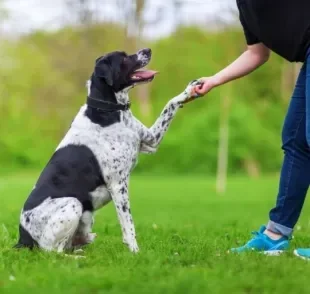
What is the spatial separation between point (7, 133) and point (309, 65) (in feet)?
110

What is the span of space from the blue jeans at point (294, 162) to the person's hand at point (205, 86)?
26.5 inches

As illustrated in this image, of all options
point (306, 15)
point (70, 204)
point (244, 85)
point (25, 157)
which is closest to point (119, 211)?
point (70, 204)

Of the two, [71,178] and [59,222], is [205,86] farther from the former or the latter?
[59,222]

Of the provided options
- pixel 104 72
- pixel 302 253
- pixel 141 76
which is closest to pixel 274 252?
pixel 302 253

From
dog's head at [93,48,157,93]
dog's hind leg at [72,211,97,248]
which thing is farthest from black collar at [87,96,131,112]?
dog's hind leg at [72,211,97,248]

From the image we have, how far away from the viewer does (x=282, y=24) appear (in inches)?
169

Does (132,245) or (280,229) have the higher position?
(280,229)

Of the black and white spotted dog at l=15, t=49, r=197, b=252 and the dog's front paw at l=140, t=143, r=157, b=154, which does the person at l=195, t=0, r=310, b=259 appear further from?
the dog's front paw at l=140, t=143, r=157, b=154

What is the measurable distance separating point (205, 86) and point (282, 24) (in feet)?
2.85

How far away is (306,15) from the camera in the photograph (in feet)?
13.9

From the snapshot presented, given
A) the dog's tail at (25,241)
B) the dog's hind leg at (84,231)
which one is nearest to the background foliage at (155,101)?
the dog's hind leg at (84,231)

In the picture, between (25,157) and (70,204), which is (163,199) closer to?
(70,204)

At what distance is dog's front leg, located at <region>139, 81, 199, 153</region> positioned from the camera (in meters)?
4.97

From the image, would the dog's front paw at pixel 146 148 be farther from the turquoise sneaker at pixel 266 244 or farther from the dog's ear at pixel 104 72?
the turquoise sneaker at pixel 266 244
